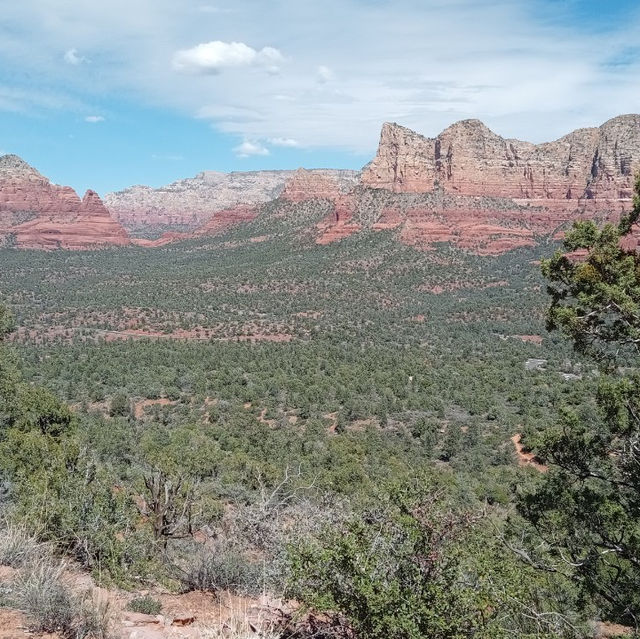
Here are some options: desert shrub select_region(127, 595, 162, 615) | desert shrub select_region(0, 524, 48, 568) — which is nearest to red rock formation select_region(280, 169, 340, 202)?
desert shrub select_region(0, 524, 48, 568)

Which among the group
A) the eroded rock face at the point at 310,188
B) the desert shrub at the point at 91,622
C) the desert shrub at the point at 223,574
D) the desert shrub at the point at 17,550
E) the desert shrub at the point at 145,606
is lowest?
the desert shrub at the point at 223,574

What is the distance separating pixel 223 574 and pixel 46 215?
148 meters

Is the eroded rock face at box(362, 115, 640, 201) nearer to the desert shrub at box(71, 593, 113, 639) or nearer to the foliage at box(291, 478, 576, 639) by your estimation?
the foliage at box(291, 478, 576, 639)

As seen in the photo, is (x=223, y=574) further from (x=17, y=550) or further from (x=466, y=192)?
(x=466, y=192)

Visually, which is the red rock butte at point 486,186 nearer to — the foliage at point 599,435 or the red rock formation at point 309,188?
the red rock formation at point 309,188

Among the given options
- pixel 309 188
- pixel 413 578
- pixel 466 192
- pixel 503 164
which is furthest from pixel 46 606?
pixel 309 188

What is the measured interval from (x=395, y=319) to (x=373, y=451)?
3763cm

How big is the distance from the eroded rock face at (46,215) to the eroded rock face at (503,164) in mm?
65738

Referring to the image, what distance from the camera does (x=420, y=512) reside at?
19.7ft

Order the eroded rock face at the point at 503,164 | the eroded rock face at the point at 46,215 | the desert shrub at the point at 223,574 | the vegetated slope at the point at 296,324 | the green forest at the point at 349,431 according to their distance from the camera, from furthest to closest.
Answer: the eroded rock face at the point at 46,215, the eroded rock face at the point at 503,164, the vegetated slope at the point at 296,324, the desert shrub at the point at 223,574, the green forest at the point at 349,431

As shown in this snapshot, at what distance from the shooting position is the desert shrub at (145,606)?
6656 millimetres

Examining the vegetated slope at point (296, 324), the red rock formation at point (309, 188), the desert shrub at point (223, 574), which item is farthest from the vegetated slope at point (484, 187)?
the desert shrub at point (223, 574)

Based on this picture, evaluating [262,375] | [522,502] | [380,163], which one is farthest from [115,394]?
[380,163]

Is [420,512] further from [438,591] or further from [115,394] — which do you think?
[115,394]
